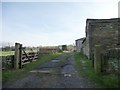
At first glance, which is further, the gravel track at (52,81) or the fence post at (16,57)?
the fence post at (16,57)

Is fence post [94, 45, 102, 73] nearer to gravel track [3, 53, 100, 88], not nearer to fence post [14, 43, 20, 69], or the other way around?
gravel track [3, 53, 100, 88]

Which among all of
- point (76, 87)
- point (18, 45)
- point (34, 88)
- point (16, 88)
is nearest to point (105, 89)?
point (76, 87)

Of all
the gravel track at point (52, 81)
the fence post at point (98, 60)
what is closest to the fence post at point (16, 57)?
the gravel track at point (52, 81)

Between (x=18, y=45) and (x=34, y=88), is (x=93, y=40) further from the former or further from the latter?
(x=34, y=88)

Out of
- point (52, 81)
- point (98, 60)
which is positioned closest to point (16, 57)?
point (52, 81)

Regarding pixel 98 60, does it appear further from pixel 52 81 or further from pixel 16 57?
pixel 16 57

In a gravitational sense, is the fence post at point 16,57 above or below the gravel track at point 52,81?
above

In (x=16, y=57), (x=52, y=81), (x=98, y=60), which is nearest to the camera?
(x=52, y=81)

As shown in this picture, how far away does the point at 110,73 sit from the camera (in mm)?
12328

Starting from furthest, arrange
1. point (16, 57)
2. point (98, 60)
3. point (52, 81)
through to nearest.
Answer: point (16, 57)
point (98, 60)
point (52, 81)

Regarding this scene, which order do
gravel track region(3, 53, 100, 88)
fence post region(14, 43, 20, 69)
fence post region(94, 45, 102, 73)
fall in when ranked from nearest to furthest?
gravel track region(3, 53, 100, 88), fence post region(94, 45, 102, 73), fence post region(14, 43, 20, 69)

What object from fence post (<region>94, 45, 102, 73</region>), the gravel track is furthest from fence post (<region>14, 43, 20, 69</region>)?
fence post (<region>94, 45, 102, 73</region>)

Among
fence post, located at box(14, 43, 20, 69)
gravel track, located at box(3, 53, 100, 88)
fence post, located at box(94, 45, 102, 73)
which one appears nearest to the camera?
gravel track, located at box(3, 53, 100, 88)

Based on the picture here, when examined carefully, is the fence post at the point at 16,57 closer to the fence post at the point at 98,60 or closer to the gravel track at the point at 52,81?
the gravel track at the point at 52,81
